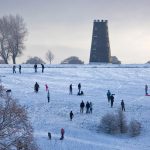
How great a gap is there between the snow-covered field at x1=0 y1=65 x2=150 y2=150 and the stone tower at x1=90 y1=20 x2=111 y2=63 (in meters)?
26.1

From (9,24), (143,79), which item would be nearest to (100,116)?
(143,79)

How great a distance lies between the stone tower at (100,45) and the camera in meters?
105

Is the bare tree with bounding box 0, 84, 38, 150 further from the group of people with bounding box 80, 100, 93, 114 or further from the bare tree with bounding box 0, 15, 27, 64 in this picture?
the bare tree with bounding box 0, 15, 27, 64

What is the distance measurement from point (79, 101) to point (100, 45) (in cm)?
5461

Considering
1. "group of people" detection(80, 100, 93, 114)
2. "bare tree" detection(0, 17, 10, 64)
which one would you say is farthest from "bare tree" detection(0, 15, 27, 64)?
"group of people" detection(80, 100, 93, 114)

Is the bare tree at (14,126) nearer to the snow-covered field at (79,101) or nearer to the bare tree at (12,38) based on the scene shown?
the snow-covered field at (79,101)

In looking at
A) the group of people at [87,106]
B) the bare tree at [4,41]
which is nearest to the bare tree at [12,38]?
the bare tree at [4,41]

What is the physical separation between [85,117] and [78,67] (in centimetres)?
3457

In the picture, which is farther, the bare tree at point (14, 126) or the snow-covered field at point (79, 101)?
the snow-covered field at point (79, 101)

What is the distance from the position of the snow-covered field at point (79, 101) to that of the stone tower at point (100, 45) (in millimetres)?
26057

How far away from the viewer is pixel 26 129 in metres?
27.4

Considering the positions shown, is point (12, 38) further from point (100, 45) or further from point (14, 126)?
point (14, 126)

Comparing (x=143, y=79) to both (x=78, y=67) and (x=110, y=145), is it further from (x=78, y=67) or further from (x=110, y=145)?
(x=110, y=145)

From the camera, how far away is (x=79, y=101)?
51.8 meters
